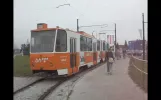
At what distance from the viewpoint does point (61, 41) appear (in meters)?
14.8

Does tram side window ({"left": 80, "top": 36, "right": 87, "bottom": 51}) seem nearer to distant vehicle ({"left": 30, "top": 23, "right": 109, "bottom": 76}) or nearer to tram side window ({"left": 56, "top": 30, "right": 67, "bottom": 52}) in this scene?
distant vehicle ({"left": 30, "top": 23, "right": 109, "bottom": 76})

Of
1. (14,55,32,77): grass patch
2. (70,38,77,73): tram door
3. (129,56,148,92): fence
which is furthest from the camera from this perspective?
(14,55,32,77): grass patch

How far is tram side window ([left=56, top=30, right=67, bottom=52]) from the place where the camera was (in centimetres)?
1459

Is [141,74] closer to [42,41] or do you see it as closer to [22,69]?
[42,41]

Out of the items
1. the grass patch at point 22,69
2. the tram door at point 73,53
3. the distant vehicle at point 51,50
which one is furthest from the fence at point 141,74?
the grass patch at point 22,69

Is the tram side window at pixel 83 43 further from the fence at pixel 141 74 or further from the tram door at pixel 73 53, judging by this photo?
the fence at pixel 141 74

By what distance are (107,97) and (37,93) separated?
316cm

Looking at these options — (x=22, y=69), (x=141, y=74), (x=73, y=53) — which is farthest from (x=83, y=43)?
(x=141, y=74)

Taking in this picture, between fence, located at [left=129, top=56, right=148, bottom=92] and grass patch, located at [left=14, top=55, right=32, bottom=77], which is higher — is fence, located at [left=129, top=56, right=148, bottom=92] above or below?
above

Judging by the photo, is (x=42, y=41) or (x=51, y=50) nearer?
(x=51, y=50)

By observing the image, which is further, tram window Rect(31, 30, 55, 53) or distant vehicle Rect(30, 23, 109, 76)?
tram window Rect(31, 30, 55, 53)

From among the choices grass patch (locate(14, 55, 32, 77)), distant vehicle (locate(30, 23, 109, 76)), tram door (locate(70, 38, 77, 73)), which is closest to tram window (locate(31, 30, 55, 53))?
distant vehicle (locate(30, 23, 109, 76))
